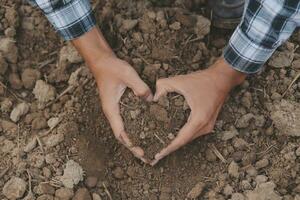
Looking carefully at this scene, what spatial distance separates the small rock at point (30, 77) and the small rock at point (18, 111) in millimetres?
76

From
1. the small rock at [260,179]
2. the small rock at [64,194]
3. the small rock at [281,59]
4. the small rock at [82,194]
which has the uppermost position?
the small rock at [64,194]

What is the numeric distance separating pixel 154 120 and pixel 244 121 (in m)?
0.31

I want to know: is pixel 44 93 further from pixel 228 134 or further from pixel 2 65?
pixel 228 134

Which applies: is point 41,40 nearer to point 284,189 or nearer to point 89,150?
point 89,150

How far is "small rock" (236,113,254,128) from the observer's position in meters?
1.82

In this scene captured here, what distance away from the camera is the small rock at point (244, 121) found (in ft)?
5.97

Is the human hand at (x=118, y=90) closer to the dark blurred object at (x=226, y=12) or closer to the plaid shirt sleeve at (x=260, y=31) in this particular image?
the plaid shirt sleeve at (x=260, y=31)

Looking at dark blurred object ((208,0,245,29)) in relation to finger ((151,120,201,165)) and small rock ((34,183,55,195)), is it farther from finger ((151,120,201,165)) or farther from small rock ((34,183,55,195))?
small rock ((34,183,55,195))

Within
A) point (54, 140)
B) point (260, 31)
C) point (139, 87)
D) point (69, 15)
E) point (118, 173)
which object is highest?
point (69, 15)

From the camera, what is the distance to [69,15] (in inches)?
62.9

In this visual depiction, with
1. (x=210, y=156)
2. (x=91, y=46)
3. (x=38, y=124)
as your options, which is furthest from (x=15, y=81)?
(x=210, y=156)

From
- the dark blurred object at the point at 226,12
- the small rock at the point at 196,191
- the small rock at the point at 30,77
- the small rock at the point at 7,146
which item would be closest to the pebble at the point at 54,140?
the small rock at the point at 7,146

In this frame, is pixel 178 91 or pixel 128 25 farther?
pixel 128 25

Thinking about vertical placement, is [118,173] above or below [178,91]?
below
